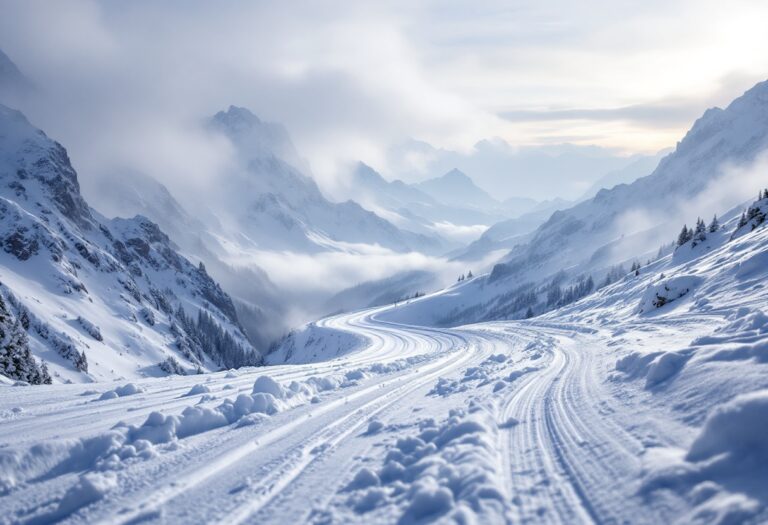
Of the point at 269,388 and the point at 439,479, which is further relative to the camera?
the point at 269,388

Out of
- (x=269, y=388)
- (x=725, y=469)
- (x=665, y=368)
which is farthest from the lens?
(x=269, y=388)

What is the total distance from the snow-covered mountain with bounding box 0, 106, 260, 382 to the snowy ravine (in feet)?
102

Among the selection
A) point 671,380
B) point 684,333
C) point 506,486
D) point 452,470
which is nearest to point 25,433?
point 452,470

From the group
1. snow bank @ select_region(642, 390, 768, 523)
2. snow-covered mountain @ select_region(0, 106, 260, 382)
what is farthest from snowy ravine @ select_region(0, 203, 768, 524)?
snow-covered mountain @ select_region(0, 106, 260, 382)

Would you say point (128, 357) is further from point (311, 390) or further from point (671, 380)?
point (671, 380)

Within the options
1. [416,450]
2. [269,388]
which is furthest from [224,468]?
[269,388]

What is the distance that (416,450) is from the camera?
250 inches

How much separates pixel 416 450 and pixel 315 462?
143 cm

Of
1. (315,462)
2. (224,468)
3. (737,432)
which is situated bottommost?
(737,432)

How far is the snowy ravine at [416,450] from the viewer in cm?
443

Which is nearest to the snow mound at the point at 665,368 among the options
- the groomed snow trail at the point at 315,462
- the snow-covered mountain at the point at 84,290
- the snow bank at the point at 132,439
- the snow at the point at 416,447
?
the snow at the point at 416,447

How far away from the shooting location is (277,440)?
7223mm

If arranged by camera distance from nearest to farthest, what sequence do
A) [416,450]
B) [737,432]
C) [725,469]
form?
[725,469] → [737,432] → [416,450]

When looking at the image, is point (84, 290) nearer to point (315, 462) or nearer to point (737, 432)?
point (315, 462)
